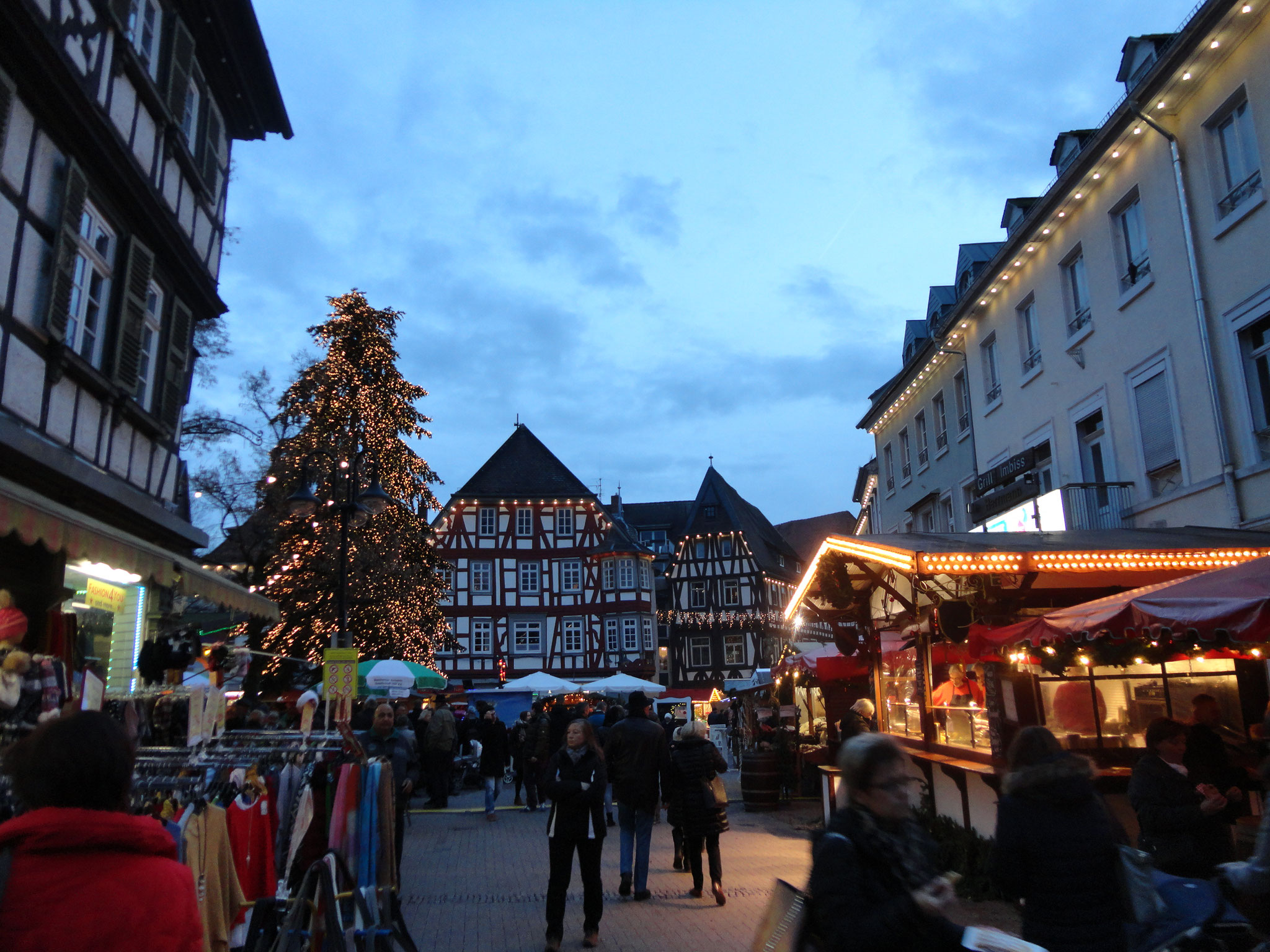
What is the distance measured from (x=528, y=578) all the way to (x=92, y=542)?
43.7 metres

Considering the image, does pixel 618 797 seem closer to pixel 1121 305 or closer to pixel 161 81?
pixel 161 81

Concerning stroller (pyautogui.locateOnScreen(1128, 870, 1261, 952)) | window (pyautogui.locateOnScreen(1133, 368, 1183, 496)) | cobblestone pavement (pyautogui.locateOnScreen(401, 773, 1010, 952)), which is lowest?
cobblestone pavement (pyautogui.locateOnScreen(401, 773, 1010, 952))

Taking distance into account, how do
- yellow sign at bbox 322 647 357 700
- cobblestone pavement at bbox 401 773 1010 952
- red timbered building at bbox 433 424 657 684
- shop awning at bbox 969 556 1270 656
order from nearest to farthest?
shop awning at bbox 969 556 1270 656 → cobblestone pavement at bbox 401 773 1010 952 → yellow sign at bbox 322 647 357 700 → red timbered building at bbox 433 424 657 684

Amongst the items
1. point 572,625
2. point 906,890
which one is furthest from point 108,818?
point 572,625

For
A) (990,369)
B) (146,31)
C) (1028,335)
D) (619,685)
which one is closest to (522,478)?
(619,685)

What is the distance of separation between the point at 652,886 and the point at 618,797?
1267 mm

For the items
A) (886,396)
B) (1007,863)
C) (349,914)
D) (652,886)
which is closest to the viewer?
(1007,863)

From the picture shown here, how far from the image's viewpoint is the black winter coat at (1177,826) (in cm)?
507

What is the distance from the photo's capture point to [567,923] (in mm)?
8102

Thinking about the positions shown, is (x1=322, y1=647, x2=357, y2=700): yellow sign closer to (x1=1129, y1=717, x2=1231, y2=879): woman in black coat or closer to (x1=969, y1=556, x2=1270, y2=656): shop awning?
(x1=969, y1=556, x2=1270, y2=656): shop awning

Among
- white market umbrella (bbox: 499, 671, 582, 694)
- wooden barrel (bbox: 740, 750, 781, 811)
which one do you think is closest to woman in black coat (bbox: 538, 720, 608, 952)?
wooden barrel (bbox: 740, 750, 781, 811)

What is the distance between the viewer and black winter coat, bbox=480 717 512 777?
16.4 m

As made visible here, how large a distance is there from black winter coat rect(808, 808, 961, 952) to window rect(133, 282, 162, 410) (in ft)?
35.0

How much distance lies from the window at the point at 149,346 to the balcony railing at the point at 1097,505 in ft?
45.0
